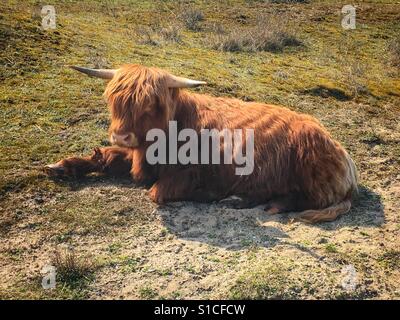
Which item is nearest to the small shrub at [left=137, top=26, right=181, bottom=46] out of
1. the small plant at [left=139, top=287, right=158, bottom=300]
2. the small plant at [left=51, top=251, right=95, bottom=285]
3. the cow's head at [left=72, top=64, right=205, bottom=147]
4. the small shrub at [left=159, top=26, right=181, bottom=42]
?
the small shrub at [left=159, top=26, right=181, bottom=42]

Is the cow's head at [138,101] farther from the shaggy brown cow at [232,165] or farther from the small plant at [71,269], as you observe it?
the small plant at [71,269]

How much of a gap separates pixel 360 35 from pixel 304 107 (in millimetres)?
5498

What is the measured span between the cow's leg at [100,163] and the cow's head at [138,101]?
522mm

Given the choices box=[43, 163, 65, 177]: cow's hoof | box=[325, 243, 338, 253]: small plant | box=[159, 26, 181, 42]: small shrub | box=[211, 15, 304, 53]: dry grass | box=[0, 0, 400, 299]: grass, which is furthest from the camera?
box=[159, 26, 181, 42]: small shrub

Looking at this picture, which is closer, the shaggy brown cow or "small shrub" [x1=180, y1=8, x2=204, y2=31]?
the shaggy brown cow

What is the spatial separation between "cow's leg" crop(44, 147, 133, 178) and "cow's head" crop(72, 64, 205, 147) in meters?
0.52

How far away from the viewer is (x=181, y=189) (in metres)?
4.51

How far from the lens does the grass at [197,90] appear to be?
3568 millimetres

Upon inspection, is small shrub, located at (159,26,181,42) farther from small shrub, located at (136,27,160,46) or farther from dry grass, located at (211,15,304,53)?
dry grass, located at (211,15,304,53)

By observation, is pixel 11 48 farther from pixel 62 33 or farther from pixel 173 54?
pixel 173 54

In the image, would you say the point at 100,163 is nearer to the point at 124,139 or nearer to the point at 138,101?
the point at 124,139

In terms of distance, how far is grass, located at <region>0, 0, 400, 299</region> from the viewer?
140 inches

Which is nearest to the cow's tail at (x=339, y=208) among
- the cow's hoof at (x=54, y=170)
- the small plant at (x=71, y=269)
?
the small plant at (x=71, y=269)

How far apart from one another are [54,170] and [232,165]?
1.58 m
